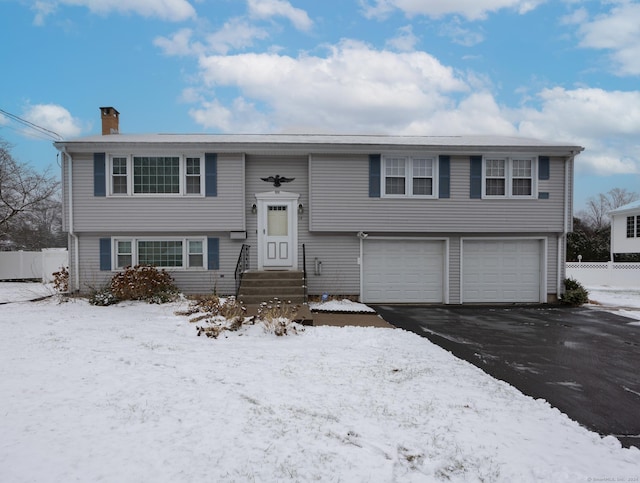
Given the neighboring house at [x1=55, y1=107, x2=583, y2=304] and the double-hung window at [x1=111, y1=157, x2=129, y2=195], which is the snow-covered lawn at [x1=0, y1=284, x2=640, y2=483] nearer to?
the neighboring house at [x1=55, y1=107, x2=583, y2=304]

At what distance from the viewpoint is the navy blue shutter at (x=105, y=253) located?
12.7 meters

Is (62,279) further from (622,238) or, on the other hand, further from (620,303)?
(622,238)

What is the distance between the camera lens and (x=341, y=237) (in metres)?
13.0

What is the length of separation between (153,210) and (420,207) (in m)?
8.65

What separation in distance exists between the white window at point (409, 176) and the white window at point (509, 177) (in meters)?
1.80

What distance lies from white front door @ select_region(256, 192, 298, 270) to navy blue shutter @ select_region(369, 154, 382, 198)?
2503mm

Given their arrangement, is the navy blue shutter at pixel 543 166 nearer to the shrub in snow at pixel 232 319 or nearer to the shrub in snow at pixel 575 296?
the shrub in snow at pixel 575 296

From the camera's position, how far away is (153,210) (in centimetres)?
1248

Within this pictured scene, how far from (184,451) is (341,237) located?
10069 millimetres

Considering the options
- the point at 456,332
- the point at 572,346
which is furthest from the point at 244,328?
the point at 572,346

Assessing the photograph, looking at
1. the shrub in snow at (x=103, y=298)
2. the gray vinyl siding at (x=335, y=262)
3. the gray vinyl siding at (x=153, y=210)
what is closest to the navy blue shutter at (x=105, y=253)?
the gray vinyl siding at (x=153, y=210)

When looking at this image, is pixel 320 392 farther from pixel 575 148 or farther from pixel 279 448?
pixel 575 148

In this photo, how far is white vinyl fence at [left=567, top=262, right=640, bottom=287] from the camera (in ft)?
63.8

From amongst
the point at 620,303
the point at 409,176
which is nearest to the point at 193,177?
the point at 409,176
